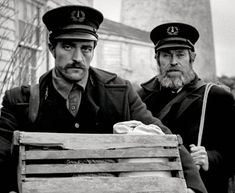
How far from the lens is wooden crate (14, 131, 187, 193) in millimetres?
2492

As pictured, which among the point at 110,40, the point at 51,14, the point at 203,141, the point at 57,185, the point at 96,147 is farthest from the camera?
the point at 110,40

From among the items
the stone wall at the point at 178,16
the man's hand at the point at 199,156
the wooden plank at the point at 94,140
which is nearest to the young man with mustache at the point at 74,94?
the wooden plank at the point at 94,140

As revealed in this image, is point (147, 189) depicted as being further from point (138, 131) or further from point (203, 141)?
point (203, 141)

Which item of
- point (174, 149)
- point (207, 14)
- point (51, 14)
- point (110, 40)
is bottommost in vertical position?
point (174, 149)

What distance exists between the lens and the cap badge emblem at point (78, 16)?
10.8 feet

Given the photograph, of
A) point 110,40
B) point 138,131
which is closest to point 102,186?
point 138,131

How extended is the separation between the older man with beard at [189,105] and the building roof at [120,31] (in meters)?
14.9

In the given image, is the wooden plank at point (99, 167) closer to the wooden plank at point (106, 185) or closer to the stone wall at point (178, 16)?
the wooden plank at point (106, 185)

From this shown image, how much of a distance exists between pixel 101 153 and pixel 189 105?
Result: 167 centimetres

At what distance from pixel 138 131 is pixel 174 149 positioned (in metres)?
0.22

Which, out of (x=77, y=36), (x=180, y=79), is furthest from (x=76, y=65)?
(x=180, y=79)

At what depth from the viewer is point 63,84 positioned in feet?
11.0

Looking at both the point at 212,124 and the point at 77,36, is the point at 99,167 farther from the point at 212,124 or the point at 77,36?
the point at 212,124

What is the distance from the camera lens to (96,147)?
2652 mm
